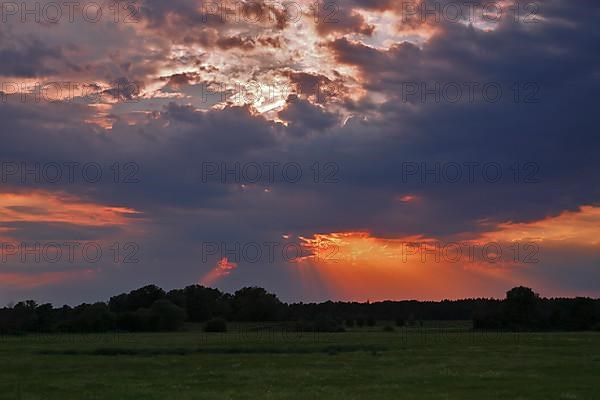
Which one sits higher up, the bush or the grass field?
the bush

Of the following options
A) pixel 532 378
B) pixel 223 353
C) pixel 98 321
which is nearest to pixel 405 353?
pixel 223 353

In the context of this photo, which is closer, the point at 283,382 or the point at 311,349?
the point at 283,382

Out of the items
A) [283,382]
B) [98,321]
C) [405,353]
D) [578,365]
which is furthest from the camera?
[98,321]

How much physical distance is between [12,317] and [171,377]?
12569 centimetres

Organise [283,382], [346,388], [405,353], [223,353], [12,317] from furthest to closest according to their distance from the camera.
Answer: [12,317], [223,353], [405,353], [283,382], [346,388]

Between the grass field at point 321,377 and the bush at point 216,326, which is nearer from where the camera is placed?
the grass field at point 321,377

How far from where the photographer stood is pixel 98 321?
14238cm

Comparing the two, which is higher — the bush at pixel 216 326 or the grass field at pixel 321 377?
the bush at pixel 216 326

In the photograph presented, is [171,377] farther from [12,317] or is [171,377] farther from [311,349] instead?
[12,317]

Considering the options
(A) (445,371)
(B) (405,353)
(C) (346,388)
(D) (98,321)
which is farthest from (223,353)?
(D) (98,321)

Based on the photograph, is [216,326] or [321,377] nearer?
[321,377]

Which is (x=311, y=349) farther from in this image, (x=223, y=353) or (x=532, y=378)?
(x=532, y=378)

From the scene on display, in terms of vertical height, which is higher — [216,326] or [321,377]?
[216,326]

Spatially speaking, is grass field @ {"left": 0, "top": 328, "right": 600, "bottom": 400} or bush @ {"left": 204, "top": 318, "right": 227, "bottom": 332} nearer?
grass field @ {"left": 0, "top": 328, "right": 600, "bottom": 400}
